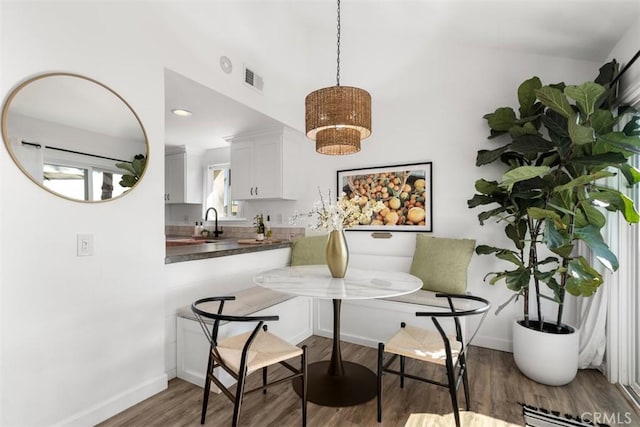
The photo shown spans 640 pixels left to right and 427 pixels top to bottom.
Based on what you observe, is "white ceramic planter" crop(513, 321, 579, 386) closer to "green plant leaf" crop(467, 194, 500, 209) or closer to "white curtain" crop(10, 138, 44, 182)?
"green plant leaf" crop(467, 194, 500, 209)

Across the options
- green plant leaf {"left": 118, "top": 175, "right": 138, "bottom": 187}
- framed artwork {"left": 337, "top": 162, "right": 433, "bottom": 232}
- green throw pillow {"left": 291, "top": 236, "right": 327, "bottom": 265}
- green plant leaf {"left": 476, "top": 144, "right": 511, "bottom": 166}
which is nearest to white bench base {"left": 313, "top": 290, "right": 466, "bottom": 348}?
green throw pillow {"left": 291, "top": 236, "right": 327, "bottom": 265}

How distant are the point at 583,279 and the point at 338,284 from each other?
5.32 ft

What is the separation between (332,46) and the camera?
3.58 m

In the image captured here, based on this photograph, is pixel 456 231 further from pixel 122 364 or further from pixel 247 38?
pixel 122 364

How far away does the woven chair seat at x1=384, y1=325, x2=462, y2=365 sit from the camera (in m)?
1.68

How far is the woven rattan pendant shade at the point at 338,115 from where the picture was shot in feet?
6.73

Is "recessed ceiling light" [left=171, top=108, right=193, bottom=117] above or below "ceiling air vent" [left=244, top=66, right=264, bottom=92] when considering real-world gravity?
below

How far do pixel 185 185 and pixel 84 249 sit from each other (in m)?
3.22

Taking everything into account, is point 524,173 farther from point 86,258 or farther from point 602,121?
point 86,258

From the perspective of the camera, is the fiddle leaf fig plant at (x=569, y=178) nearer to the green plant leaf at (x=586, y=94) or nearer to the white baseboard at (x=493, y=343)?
the green plant leaf at (x=586, y=94)

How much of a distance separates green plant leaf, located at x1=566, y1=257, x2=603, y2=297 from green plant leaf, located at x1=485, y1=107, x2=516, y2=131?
119 cm

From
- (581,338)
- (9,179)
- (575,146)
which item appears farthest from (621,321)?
(9,179)

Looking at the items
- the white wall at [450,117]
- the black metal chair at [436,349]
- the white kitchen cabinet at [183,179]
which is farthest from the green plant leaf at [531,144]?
the white kitchen cabinet at [183,179]

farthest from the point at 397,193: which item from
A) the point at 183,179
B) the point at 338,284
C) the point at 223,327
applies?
the point at 183,179
